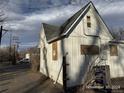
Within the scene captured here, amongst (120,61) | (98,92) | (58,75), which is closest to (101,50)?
(120,61)

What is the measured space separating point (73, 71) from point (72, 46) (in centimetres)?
188

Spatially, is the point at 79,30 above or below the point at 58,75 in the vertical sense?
above

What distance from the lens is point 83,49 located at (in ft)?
A: 50.6

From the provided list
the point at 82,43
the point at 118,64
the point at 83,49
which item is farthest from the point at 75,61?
the point at 118,64

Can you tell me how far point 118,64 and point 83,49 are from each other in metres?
4.16

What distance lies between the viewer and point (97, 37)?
16.3m

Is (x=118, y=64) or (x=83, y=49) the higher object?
(x=83, y=49)

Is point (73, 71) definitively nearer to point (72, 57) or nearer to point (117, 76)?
point (72, 57)

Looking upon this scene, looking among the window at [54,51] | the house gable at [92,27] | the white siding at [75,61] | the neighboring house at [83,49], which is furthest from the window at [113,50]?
the window at [54,51]

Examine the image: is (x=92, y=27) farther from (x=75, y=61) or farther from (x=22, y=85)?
(x=22, y=85)

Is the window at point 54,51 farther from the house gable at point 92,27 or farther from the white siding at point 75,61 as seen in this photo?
the house gable at point 92,27

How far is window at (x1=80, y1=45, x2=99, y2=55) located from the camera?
50.6 feet

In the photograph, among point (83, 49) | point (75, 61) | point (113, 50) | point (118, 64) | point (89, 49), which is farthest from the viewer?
point (118, 64)

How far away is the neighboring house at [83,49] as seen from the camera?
48.7ft
